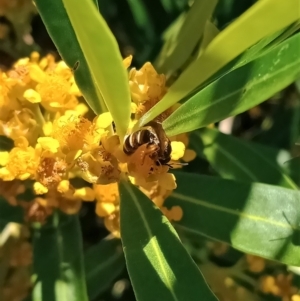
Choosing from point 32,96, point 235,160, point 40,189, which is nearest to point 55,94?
point 32,96

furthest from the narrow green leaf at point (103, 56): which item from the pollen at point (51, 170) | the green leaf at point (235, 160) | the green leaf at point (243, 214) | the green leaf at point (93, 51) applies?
the green leaf at point (235, 160)

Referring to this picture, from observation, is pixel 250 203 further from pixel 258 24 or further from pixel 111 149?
pixel 258 24

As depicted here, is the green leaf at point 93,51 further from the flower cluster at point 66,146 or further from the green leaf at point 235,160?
the green leaf at point 235,160

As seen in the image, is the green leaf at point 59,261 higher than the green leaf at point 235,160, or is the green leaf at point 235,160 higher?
the green leaf at point 59,261

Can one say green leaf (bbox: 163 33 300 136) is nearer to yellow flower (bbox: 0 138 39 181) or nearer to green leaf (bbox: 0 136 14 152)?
yellow flower (bbox: 0 138 39 181)

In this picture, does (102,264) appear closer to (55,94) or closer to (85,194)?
(85,194)

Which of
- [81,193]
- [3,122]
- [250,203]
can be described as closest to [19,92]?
[3,122]

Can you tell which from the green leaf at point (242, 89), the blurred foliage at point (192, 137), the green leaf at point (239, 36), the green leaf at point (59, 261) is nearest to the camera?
the green leaf at point (239, 36)
